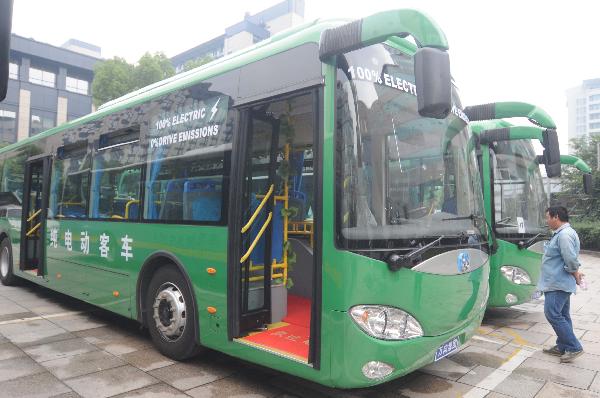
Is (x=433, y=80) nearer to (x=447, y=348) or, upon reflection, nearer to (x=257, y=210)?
(x=257, y=210)

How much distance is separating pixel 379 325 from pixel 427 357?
569mm

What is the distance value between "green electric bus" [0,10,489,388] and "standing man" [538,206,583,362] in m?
1.45

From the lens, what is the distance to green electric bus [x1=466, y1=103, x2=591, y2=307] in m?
6.60

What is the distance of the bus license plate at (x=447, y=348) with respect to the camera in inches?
143

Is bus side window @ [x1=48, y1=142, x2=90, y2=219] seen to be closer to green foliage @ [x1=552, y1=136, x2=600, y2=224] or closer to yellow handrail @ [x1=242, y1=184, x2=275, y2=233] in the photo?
yellow handrail @ [x1=242, y1=184, x2=275, y2=233]

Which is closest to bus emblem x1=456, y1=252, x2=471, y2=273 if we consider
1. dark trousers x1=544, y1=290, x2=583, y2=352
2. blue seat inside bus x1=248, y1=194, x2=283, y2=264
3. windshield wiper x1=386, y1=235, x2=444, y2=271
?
windshield wiper x1=386, y1=235, x2=444, y2=271

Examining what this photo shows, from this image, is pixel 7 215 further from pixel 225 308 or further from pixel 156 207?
pixel 225 308

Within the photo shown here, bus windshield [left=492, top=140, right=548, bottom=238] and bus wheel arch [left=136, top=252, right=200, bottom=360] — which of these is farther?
bus windshield [left=492, top=140, right=548, bottom=238]

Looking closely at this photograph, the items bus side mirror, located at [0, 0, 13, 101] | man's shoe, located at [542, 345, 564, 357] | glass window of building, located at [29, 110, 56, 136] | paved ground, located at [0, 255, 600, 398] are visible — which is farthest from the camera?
glass window of building, located at [29, 110, 56, 136]

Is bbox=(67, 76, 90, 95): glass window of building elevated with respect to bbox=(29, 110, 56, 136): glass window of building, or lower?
elevated

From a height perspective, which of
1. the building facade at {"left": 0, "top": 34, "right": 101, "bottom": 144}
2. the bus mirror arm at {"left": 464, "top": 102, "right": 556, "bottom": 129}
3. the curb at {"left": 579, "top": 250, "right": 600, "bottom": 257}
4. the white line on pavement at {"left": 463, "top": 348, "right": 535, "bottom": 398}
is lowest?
the white line on pavement at {"left": 463, "top": 348, "right": 535, "bottom": 398}

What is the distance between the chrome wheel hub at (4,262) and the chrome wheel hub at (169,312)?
6328 millimetres

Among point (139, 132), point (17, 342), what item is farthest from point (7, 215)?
point (139, 132)

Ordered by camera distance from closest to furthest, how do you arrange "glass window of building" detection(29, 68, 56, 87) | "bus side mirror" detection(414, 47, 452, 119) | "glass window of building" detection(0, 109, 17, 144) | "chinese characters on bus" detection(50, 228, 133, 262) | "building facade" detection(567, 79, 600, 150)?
"bus side mirror" detection(414, 47, 452, 119) < "chinese characters on bus" detection(50, 228, 133, 262) < "glass window of building" detection(0, 109, 17, 144) < "glass window of building" detection(29, 68, 56, 87) < "building facade" detection(567, 79, 600, 150)
